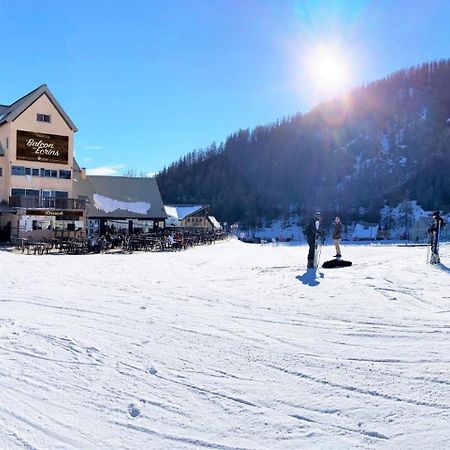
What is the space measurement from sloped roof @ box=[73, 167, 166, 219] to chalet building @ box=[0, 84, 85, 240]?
2503 mm

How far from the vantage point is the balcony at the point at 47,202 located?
95.7ft

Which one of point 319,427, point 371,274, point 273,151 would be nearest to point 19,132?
point 371,274

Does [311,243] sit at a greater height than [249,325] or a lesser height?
greater

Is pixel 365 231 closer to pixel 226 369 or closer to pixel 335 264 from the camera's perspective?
pixel 335 264

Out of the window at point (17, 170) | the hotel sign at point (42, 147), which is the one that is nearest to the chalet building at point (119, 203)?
the hotel sign at point (42, 147)

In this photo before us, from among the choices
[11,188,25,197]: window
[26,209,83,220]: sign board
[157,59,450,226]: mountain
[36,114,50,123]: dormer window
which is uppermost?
[157,59,450,226]: mountain

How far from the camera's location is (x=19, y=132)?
1208 inches

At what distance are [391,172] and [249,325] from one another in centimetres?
14935

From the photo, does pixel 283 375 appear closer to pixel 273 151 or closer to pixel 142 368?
pixel 142 368

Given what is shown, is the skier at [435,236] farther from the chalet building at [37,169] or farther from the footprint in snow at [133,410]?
the chalet building at [37,169]

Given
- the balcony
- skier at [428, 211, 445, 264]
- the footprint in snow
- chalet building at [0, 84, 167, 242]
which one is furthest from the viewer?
chalet building at [0, 84, 167, 242]

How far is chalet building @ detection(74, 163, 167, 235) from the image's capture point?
3550cm

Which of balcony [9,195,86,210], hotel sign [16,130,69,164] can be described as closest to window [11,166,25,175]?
hotel sign [16,130,69,164]

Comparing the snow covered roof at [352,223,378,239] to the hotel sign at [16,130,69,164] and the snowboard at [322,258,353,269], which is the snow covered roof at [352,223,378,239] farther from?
the snowboard at [322,258,353,269]
